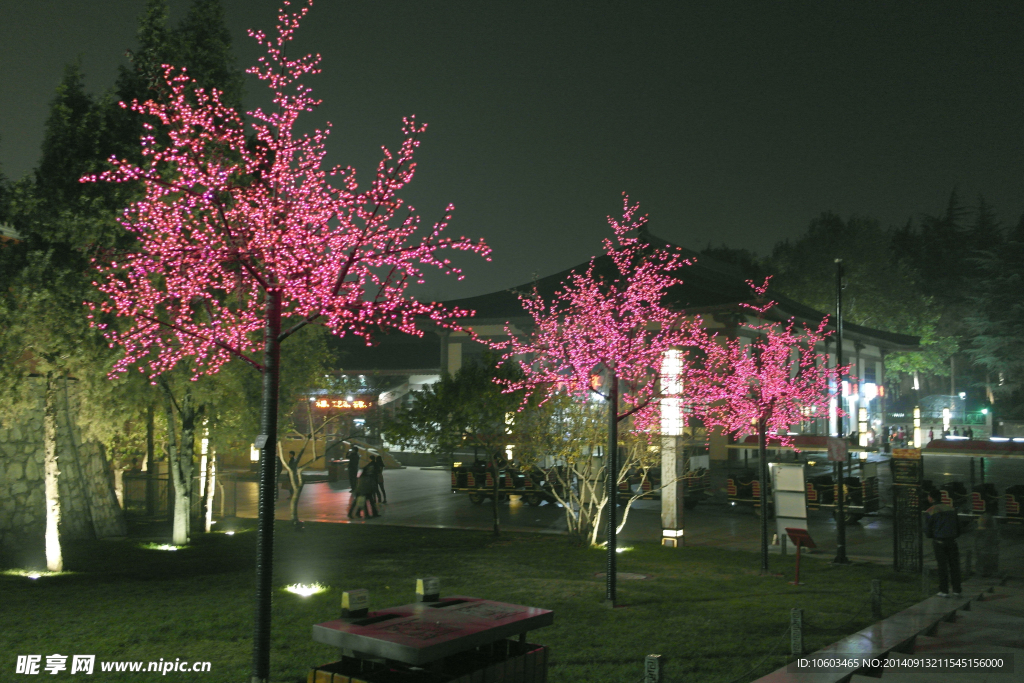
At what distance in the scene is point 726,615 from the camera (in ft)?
33.7

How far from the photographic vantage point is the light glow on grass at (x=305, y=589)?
37.0 ft

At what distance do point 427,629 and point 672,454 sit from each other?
12.6 m

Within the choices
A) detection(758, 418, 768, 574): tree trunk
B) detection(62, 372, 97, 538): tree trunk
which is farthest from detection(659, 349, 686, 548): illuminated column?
detection(62, 372, 97, 538): tree trunk

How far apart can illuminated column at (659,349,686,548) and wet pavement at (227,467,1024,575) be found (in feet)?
3.31

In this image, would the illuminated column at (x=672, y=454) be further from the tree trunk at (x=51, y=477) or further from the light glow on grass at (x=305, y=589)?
the tree trunk at (x=51, y=477)

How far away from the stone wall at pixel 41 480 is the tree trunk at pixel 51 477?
9.2 inches

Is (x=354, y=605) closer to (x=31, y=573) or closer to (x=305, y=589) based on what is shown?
(x=305, y=589)

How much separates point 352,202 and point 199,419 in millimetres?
10380

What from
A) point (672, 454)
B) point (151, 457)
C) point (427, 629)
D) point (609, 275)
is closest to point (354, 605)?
point (427, 629)

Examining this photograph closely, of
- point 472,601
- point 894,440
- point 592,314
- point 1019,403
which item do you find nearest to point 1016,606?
point 592,314

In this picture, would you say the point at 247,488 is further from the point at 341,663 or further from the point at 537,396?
the point at 341,663

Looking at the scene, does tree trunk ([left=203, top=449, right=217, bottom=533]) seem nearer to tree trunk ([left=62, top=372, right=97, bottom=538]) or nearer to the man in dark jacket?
tree trunk ([left=62, top=372, right=97, bottom=538])

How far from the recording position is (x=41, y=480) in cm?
1470

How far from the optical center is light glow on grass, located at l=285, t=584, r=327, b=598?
37.0ft
